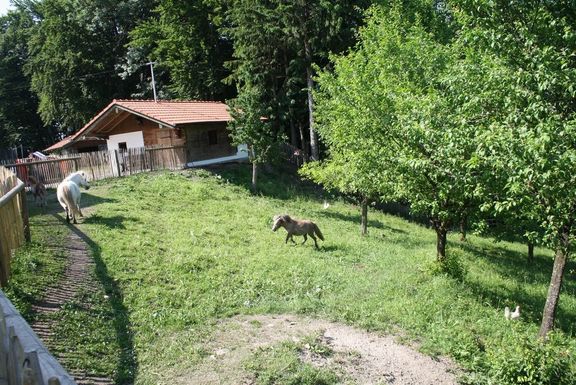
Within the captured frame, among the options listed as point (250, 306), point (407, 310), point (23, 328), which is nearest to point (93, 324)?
point (250, 306)

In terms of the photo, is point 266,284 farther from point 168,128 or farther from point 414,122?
point 168,128

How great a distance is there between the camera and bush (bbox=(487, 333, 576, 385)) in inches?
304

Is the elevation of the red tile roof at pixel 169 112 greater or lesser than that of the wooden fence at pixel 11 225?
greater

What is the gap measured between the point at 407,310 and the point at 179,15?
121ft

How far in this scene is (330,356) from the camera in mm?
8211

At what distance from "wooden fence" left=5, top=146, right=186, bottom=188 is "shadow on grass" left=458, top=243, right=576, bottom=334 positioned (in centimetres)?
1589

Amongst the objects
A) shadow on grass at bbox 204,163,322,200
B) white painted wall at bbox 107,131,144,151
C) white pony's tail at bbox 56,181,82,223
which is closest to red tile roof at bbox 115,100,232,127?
white painted wall at bbox 107,131,144,151

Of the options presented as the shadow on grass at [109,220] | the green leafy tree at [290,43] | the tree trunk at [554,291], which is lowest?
the tree trunk at [554,291]

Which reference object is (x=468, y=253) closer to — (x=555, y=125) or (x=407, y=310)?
(x=407, y=310)

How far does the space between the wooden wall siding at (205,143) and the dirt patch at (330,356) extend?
1981cm

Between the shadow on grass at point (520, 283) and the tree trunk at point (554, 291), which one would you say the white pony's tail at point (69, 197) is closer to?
the shadow on grass at point (520, 283)

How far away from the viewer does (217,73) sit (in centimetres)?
3991

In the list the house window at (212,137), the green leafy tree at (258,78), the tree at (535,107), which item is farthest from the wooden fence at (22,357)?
the house window at (212,137)

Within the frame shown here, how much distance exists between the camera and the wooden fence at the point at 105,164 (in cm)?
2169
